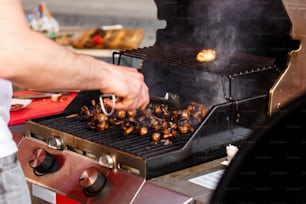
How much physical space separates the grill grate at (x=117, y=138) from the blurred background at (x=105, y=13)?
517 centimetres

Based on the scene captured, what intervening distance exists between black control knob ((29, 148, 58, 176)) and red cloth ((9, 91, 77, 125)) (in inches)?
16.8

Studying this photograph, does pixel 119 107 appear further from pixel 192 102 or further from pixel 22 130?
pixel 22 130

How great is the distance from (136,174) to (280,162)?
1.17m

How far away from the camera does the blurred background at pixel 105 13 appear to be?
25.3 feet

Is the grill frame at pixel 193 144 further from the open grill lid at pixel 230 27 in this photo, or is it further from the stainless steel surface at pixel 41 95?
the stainless steel surface at pixel 41 95

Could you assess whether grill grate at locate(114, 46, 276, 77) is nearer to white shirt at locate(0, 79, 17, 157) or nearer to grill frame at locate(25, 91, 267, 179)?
grill frame at locate(25, 91, 267, 179)

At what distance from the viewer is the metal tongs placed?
7.14 ft

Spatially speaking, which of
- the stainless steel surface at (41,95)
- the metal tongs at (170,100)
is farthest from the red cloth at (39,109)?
the metal tongs at (170,100)

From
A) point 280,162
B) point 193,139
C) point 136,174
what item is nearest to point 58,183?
point 136,174

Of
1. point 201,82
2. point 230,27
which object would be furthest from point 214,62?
point 230,27

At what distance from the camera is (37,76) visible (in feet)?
4.82

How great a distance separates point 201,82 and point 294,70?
44cm

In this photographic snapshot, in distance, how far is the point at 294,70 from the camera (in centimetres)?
192

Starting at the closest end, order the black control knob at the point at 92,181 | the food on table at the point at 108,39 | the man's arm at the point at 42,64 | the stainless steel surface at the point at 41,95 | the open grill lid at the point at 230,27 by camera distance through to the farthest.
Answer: the man's arm at the point at 42,64 < the black control knob at the point at 92,181 < the open grill lid at the point at 230,27 < the stainless steel surface at the point at 41,95 < the food on table at the point at 108,39
